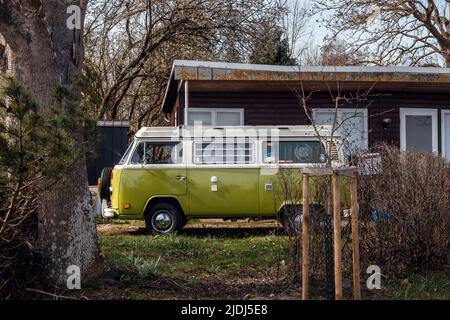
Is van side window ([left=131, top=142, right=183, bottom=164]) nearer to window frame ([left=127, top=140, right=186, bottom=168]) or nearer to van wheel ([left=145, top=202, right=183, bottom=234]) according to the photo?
window frame ([left=127, top=140, right=186, bottom=168])

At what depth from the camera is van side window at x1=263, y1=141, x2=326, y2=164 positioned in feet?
39.1

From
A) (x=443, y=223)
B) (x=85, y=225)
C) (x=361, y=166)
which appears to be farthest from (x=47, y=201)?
(x=443, y=223)

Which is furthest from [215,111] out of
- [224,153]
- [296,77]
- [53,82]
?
[53,82]

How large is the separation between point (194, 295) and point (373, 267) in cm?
233

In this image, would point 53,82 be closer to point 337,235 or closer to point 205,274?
point 205,274

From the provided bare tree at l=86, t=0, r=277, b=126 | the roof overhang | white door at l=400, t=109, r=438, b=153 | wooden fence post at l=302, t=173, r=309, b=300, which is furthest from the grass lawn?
bare tree at l=86, t=0, r=277, b=126

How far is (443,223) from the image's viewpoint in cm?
773

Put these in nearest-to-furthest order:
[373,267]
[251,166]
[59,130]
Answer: [59,130] < [373,267] < [251,166]

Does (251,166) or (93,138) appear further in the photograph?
(251,166)

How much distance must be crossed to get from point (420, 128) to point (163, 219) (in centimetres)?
769

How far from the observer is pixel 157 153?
11.9 m

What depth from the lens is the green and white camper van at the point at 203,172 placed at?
1168 cm

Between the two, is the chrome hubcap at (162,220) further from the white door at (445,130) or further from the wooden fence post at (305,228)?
the white door at (445,130)
